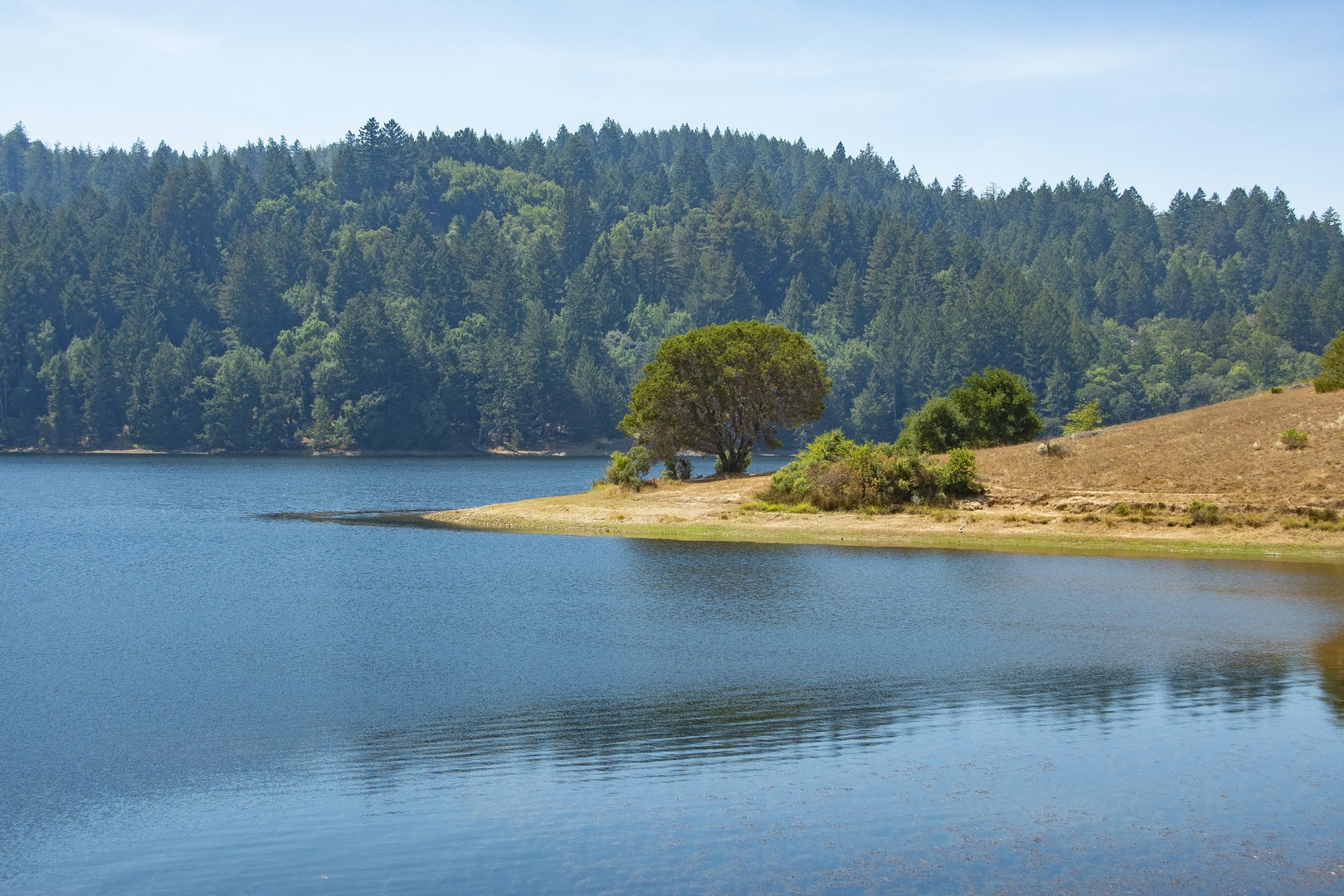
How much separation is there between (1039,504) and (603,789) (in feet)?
136

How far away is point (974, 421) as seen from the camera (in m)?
70.8

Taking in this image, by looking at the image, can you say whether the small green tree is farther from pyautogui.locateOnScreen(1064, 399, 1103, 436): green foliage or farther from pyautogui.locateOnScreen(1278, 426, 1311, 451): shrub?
pyautogui.locateOnScreen(1064, 399, 1103, 436): green foliage

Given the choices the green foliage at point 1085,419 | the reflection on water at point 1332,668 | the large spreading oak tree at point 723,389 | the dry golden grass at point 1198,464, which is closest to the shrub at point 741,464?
the large spreading oak tree at point 723,389

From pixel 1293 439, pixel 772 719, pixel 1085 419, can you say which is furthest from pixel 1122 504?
pixel 772 719

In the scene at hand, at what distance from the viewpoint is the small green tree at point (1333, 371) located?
66.1m

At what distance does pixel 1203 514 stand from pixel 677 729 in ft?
117

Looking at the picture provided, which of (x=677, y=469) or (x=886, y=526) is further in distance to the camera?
(x=677, y=469)

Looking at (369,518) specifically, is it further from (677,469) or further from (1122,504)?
(1122,504)

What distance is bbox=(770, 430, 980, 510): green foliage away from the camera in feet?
199

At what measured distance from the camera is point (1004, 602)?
40.2m

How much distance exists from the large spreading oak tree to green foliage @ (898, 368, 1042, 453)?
25.7ft

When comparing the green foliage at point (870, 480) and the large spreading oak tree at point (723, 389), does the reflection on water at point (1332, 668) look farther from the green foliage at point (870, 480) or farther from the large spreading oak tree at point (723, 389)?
the large spreading oak tree at point (723, 389)

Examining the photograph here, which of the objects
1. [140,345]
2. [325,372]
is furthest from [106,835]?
[140,345]

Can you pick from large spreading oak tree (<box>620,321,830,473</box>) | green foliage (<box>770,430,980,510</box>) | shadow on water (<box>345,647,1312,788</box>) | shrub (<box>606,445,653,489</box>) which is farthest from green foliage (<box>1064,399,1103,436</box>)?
shadow on water (<box>345,647,1312,788</box>)
